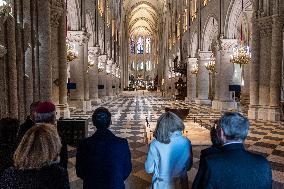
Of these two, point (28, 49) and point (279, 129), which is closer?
point (28, 49)

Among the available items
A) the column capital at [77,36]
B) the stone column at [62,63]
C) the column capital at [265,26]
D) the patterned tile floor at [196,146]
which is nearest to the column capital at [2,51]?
the patterned tile floor at [196,146]

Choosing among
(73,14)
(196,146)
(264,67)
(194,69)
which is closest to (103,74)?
(194,69)

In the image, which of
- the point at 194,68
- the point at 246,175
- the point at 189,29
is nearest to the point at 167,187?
the point at 246,175

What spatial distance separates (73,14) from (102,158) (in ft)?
59.8

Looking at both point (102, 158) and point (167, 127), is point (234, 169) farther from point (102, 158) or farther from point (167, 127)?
point (102, 158)

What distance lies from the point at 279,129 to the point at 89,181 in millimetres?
10939

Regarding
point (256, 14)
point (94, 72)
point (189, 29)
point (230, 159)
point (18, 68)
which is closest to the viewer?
point (230, 159)

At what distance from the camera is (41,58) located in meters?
10.7

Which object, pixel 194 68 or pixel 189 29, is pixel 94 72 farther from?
pixel 189 29

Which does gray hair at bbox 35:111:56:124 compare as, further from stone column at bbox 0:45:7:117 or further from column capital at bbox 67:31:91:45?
column capital at bbox 67:31:91:45

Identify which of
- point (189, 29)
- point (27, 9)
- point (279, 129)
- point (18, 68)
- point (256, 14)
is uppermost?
point (189, 29)

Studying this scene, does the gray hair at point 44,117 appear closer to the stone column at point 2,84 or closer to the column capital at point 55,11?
the stone column at point 2,84

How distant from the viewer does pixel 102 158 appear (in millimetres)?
3121

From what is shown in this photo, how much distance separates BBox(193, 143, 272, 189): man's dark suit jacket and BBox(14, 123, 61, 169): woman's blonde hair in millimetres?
1177
